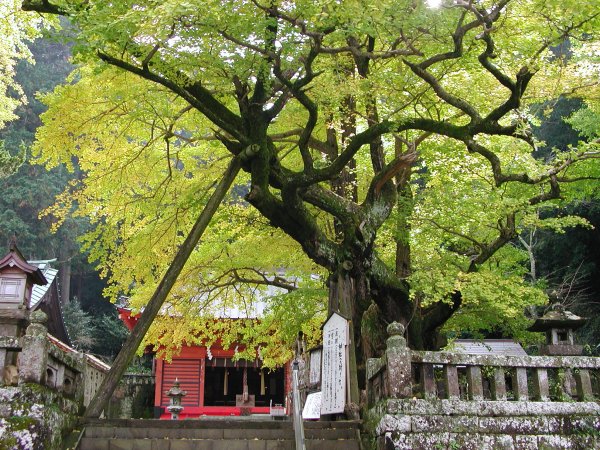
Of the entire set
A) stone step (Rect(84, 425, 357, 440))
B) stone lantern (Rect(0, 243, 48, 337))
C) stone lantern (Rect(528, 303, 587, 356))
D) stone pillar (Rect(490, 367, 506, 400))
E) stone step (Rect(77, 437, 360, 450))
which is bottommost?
stone step (Rect(77, 437, 360, 450))

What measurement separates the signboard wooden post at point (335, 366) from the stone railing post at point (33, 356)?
4854 millimetres

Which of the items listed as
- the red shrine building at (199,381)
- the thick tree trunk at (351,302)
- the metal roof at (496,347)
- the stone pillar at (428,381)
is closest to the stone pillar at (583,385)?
the stone pillar at (428,381)

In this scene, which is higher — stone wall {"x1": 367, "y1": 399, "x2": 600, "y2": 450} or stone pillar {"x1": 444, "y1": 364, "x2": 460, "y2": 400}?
stone pillar {"x1": 444, "y1": 364, "x2": 460, "y2": 400}

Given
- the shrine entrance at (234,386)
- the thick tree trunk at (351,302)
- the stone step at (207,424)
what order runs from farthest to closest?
the shrine entrance at (234,386)
the thick tree trunk at (351,302)
the stone step at (207,424)

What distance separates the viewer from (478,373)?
343 inches

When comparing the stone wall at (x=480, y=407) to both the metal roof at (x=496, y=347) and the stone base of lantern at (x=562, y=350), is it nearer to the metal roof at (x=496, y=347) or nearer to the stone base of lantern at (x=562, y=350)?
the stone base of lantern at (x=562, y=350)

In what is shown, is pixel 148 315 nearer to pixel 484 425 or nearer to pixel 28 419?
pixel 28 419

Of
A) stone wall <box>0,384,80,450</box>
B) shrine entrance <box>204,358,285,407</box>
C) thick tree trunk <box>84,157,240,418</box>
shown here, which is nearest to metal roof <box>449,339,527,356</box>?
shrine entrance <box>204,358,285,407</box>

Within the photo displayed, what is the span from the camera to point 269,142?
1188 centimetres

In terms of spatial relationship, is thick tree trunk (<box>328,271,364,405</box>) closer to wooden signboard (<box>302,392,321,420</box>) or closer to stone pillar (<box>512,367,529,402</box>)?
wooden signboard (<box>302,392,321,420</box>)

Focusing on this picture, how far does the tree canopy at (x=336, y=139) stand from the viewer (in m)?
10.1

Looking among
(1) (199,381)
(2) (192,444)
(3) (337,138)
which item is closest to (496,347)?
(1) (199,381)

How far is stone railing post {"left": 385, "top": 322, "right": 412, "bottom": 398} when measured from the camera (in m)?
8.39

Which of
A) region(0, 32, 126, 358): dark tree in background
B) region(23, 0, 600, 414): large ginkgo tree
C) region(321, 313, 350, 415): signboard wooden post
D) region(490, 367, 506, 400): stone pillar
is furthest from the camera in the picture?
region(0, 32, 126, 358): dark tree in background
